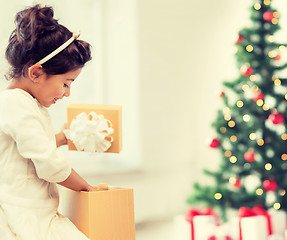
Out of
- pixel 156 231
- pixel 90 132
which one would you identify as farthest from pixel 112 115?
pixel 156 231

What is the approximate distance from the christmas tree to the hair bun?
5.84 ft

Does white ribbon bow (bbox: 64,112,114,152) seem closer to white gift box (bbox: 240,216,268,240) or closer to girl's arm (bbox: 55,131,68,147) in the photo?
girl's arm (bbox: 55,131,68,147)

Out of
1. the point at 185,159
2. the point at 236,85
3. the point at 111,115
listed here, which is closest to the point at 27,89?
the point at 111,115

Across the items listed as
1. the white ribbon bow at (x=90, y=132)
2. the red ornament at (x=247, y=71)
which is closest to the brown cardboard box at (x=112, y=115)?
the white ribbon bow at (x=90, y=132)

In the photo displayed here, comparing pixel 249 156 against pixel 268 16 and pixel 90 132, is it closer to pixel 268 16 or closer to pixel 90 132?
pixel 268 16

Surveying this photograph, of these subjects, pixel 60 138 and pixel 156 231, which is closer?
pixel 60 138

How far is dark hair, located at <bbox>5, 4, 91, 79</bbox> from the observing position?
1.35m

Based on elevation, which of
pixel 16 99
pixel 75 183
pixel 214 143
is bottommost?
pixel 75 183

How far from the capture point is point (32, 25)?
134 centimetres

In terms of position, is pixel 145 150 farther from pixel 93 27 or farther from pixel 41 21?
pixel 41 21

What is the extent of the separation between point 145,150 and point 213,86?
869 millimetres

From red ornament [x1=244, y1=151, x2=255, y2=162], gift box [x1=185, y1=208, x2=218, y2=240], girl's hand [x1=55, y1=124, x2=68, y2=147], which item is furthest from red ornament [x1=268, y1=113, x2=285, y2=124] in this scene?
girl's hand [x1=55, y1=124, x2=68, y2=147]

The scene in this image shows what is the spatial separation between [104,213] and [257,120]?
1.74m

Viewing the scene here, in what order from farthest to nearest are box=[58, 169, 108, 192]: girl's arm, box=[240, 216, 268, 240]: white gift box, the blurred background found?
1. the blurred background
2. box=[240, 216, 268, 240]: white gift box
3. box=[58, 169, 108, 192]: girl's arm
